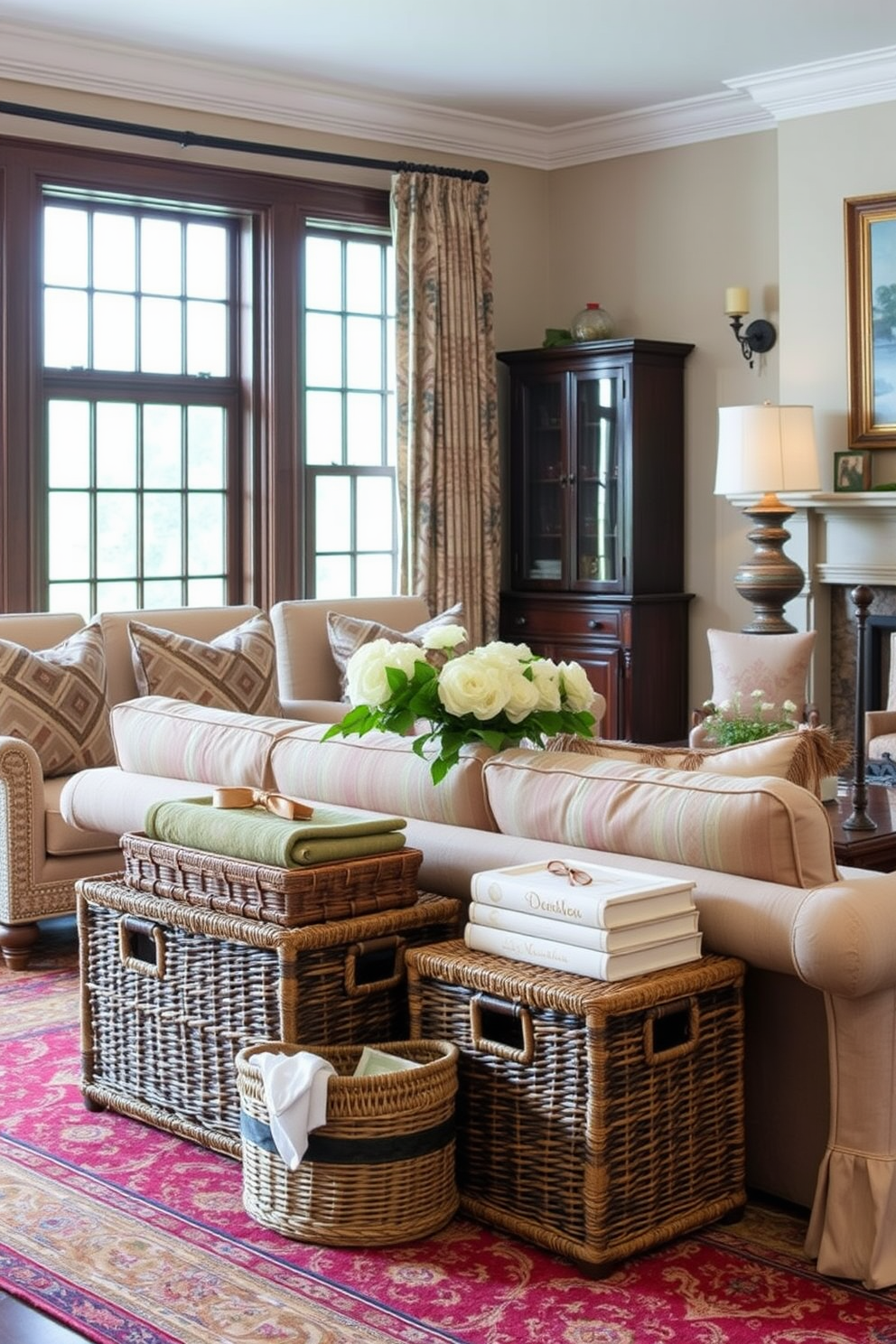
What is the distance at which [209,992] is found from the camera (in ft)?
9.93

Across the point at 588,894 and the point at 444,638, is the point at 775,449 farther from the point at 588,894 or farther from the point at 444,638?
the point at 588,894

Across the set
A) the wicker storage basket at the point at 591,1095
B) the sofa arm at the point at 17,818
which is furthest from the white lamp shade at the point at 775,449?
the wicker storage basket at the point at 591,1095

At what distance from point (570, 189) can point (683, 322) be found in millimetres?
998

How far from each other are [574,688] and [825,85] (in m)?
4.53

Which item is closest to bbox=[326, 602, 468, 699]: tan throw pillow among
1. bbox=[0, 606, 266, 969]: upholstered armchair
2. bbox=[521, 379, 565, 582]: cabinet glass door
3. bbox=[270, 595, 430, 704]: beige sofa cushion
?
bbox=[270, 595, 430, 704]: beige sofa cushion

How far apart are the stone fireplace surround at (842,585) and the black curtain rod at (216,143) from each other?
210 cm

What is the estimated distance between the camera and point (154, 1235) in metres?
2.74

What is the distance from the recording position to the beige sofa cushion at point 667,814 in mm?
2602

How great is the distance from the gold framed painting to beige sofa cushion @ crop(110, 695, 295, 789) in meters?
3.92

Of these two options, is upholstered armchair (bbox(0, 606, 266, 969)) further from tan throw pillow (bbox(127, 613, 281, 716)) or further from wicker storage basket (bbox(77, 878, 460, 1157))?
wicker storage basket (bbox(77, 878, 460, 1157))

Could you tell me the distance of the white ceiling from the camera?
5.98 metres

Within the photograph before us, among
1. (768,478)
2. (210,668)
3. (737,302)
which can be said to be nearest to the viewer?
(210,668)

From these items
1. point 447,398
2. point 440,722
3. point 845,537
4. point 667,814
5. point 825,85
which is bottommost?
point 667,814

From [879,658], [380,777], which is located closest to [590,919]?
[380,777]
